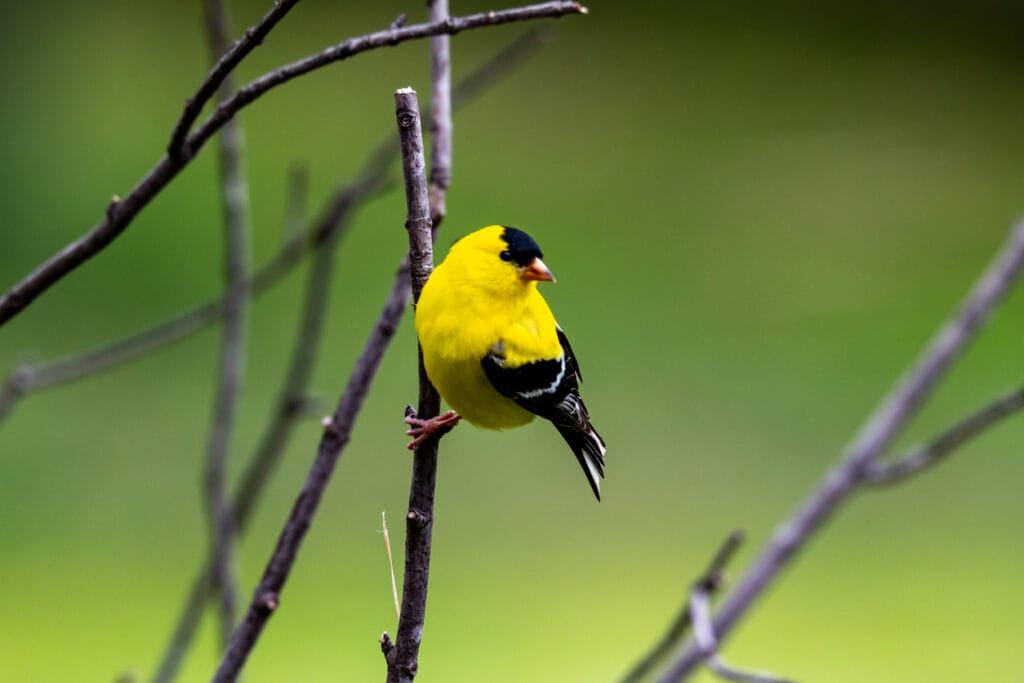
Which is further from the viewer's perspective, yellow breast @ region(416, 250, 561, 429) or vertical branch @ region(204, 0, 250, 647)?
vertical branch @ region(204, 0, 250, 647)

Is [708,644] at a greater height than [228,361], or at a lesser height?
lesser

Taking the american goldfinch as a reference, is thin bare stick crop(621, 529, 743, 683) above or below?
below

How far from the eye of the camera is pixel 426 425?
81cm

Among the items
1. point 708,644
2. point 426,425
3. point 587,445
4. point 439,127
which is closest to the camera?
point 708,644

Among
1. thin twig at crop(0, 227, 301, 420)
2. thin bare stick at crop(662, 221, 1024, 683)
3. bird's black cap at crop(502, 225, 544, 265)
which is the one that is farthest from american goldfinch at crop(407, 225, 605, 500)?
thin bare stick at crop(662, 221, 1024, 683)

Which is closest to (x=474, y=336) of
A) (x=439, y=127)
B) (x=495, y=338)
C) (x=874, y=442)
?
(x=495, y=338)

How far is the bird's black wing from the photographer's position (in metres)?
1.06

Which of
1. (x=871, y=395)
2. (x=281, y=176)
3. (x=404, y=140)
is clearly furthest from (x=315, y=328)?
(x=281, y=176)

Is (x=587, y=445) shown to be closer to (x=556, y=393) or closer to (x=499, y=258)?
(x=556, y=393)

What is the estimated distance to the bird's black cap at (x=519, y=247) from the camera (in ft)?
3.49

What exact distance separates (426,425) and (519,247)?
0.30 m

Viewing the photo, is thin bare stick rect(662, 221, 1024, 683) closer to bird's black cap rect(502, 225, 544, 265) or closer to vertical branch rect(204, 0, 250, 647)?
bird's black cap rect(502, 225, 544, 265)

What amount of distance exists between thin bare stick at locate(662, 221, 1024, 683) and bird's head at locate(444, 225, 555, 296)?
38 cm

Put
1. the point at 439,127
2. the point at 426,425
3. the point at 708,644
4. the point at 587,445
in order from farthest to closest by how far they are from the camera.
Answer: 1. the point at 587,445
2. the point at 439,127
3. the point at 426,425
4. the point at 708,644
